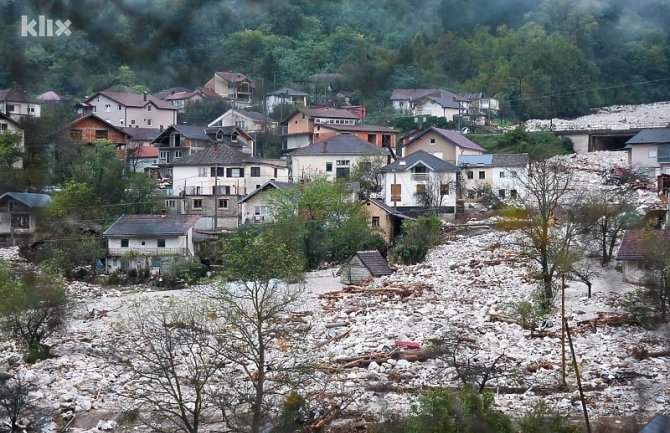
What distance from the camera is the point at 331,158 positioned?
936cm

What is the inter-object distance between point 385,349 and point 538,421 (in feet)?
5.13

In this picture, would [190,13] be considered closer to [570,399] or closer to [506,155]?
[570,399]

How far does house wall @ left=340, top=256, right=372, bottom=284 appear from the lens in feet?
20.6

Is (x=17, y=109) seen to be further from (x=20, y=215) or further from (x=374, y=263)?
(x=374, y=263)

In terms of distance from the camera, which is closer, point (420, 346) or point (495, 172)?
point (420, 346)

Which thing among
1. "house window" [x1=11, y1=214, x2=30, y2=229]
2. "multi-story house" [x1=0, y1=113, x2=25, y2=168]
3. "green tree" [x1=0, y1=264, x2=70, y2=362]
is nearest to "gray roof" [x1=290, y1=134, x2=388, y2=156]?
"house window" [x1=11, y1=214, x2=30, y2=229]

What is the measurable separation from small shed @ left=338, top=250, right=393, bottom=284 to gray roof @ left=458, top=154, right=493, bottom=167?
2749 mm

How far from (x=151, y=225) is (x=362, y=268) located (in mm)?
1678

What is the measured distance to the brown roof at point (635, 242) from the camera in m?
5.36

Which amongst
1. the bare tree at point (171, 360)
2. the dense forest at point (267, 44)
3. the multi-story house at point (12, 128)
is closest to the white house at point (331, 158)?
the dense forest at point (267, 44)

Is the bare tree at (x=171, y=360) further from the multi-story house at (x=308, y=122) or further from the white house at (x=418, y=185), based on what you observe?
the multi-story house at (x=308, y=122)

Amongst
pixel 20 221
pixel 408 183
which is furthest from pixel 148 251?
pixel 408 183

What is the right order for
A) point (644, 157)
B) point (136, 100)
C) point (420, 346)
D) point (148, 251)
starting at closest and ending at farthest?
point (420, 346) < point (148, 251) < point (136, 100) < point (644, 157)

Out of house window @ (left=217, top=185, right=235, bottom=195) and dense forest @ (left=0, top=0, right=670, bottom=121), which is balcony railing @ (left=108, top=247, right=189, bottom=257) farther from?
dense forest @ (left=0, top=0, right=670, bottom=121)
